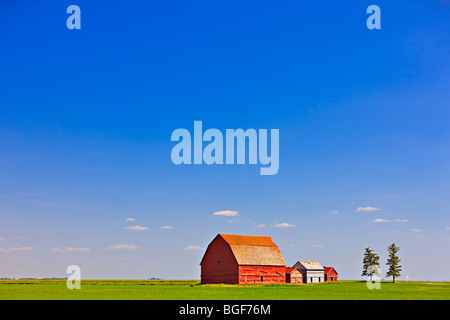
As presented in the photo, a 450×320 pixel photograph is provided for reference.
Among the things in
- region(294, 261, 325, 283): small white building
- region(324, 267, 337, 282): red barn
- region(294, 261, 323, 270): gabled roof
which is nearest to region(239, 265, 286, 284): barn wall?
region(294, 261, 325, 283): small white building

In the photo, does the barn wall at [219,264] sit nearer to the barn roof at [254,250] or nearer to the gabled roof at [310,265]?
the barn roof at [254,250]

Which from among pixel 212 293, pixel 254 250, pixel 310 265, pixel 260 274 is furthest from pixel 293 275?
pixel 212 293

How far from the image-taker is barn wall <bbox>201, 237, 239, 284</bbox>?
77375mm

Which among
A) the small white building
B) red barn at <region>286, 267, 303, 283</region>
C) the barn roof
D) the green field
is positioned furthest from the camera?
the small white building

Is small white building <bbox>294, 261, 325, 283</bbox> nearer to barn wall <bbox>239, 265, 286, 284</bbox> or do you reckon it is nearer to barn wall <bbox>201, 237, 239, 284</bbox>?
barn wall <bbox>239, 265, 286, 284</bbox>

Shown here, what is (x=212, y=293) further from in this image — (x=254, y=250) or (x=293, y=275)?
(x=293, y=275)

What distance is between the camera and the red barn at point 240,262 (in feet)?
254

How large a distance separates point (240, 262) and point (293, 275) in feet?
71.6

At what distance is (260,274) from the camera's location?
79812mm

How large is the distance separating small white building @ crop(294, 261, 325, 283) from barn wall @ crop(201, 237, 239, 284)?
1132 inches
